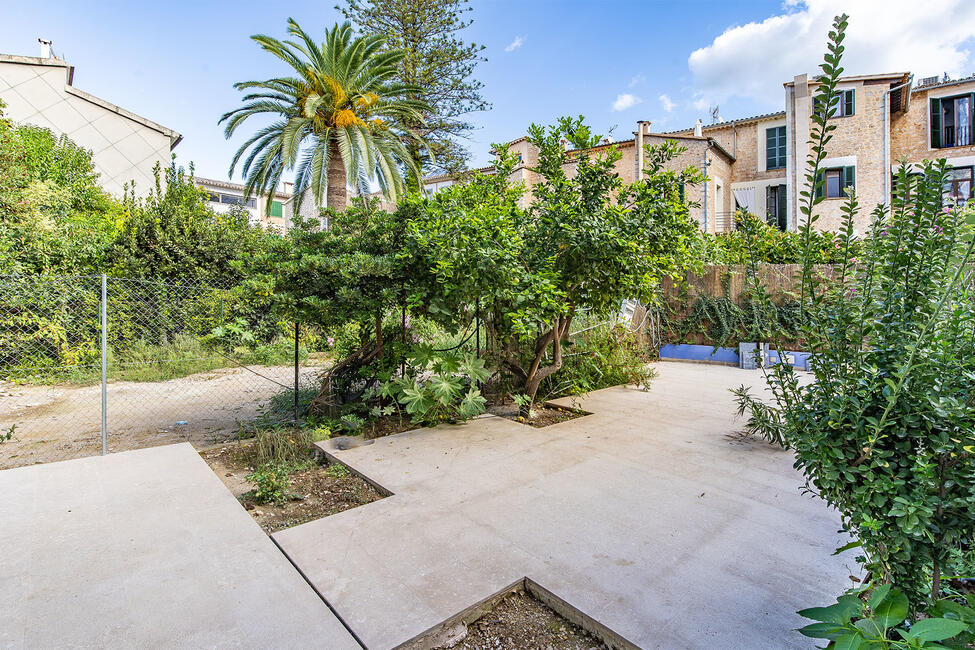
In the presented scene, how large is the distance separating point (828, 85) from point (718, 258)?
8.26 meters

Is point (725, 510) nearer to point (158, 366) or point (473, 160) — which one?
point (158, 366)

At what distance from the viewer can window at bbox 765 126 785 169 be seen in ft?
58.7

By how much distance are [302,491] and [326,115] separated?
8422mm

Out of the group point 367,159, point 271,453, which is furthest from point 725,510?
point 367,159

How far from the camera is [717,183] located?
698 inches

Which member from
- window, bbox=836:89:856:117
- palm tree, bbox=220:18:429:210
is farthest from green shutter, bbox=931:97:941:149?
palm tree, bbox=220:18:429:210

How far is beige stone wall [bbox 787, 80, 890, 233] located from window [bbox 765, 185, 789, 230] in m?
1.26

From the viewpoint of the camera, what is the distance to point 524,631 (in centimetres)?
194

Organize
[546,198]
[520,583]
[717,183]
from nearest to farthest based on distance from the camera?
1. [520,583]
2. [546,198]
3. [717,183]

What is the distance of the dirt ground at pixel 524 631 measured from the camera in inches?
73.2

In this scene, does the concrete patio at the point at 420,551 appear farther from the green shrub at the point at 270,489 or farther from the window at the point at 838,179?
the window at the point at 838,179

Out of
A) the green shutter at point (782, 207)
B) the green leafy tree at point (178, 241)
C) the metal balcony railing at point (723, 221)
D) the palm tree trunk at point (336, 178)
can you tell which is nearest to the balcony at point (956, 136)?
the green shutter at point (782, 207)

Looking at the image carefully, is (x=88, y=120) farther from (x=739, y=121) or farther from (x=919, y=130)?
(x=919, y=130)

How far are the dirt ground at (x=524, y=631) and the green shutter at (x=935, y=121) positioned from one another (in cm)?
2234
